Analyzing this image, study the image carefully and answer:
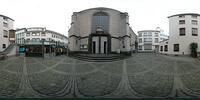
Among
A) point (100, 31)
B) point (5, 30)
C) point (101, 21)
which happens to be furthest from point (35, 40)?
point (101, 21)

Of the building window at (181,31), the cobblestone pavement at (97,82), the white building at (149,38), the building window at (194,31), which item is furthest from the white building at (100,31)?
the white building at (149,38)

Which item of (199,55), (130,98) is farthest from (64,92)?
(199,55)

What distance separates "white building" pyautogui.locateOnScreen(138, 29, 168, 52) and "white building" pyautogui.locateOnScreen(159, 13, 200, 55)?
60.5 ft

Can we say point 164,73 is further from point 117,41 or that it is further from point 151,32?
point 151,32

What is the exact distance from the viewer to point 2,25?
22312 millimetres

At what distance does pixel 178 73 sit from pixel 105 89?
6531 mm

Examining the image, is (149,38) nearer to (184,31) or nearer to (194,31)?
(184,31)

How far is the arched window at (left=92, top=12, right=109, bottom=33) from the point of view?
2164 cm

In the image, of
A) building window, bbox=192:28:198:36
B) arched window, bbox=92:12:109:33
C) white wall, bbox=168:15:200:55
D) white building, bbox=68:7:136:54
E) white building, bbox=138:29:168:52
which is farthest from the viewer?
white building, bbox=138:29:168:52

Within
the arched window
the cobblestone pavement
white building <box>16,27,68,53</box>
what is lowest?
the cobblestone pavement

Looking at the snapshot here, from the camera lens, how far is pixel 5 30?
23.0 m

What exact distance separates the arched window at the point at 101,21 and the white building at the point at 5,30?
47.1 feet

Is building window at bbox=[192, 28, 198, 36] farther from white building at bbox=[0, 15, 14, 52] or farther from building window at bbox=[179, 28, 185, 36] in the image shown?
white building at bbox=[0, 15, 14, 52]

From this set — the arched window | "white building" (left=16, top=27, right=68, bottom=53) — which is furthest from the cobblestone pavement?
the arched window
